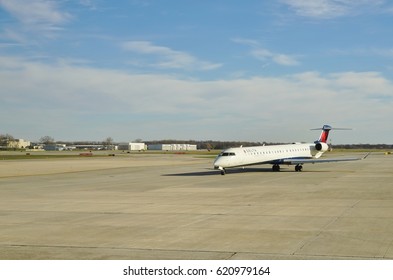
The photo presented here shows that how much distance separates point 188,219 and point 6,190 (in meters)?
15.3

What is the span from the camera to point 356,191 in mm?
24062

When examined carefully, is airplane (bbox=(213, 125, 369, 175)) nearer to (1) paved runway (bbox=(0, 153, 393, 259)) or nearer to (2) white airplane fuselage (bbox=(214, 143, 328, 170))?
(2) white airplane fuselage (bbox=(214, 143, 328, 170))

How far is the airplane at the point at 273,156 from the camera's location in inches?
1483

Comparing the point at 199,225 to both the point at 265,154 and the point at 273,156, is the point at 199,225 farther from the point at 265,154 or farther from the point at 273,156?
the point at 273,156

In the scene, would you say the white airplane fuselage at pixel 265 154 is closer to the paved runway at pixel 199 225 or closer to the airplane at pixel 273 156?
the airplane at pixel 273 156

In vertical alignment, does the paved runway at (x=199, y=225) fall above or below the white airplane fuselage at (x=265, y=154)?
below

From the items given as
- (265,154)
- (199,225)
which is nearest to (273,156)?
(265,154)

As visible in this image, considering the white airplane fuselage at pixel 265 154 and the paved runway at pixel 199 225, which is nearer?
the paved runway at pixel 199 225

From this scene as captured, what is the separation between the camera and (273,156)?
138 ft

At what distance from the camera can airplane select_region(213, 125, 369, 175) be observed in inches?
1483

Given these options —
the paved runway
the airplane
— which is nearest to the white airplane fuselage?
the airplane

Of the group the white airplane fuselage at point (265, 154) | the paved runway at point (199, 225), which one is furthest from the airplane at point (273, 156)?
the paved runway at point (199, 225)

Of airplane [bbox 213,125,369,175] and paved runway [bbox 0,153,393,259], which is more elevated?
airplane [bbox 213,125,369,175]
